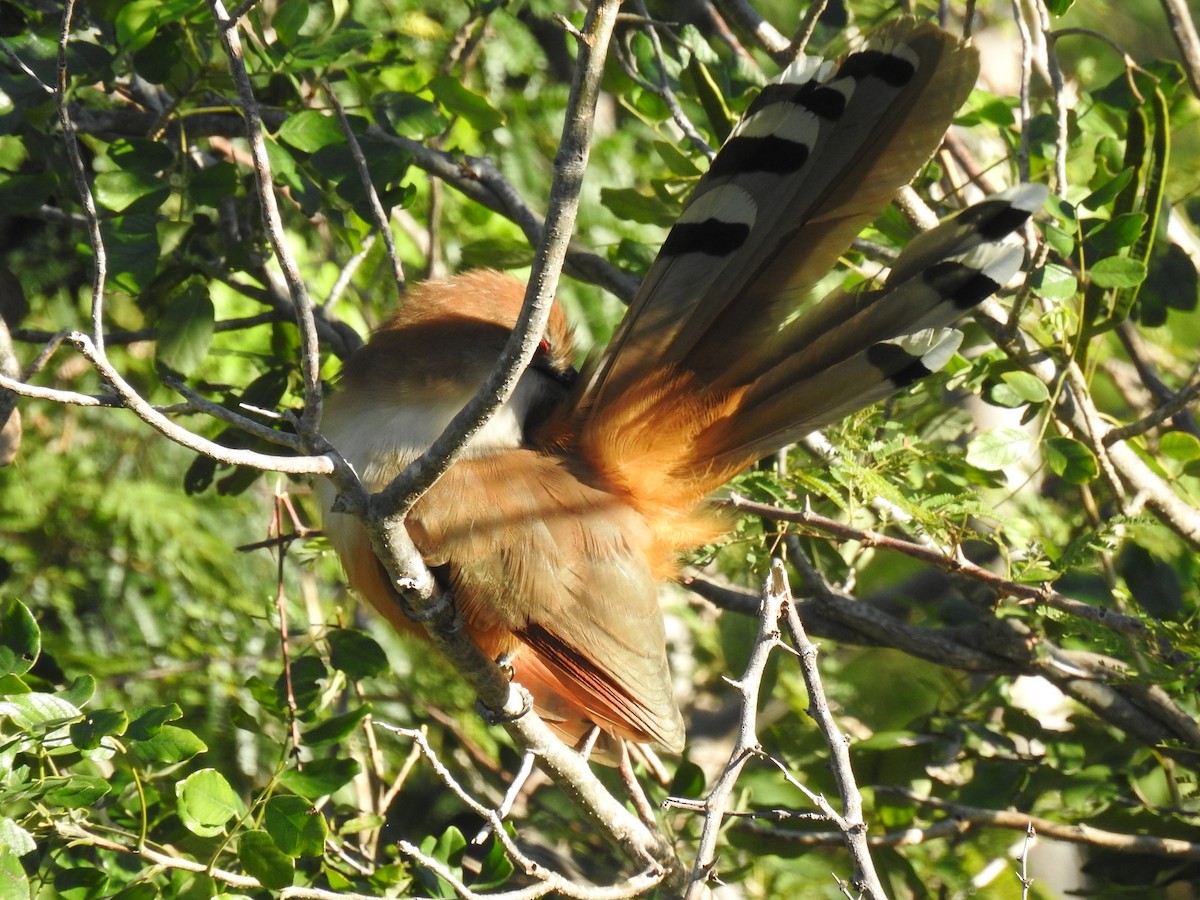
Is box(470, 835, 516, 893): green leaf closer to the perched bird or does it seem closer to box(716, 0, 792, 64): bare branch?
the perched bird

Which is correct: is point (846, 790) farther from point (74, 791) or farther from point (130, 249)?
point (130, 249)

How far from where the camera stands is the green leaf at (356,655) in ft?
9.73

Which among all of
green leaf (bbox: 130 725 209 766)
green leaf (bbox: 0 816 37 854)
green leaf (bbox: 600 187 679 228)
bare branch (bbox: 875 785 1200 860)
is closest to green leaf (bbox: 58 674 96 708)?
green leaf (bbox: 130 725 209 766)

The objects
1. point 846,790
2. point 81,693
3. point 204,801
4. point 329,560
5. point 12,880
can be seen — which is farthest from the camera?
point 329,560

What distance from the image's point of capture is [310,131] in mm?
2863

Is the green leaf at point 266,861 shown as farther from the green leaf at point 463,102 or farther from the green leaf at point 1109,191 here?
the green leaf at point 1109,191

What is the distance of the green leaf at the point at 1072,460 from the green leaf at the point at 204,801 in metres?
1.95

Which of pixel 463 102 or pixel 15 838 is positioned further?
pixel 463 102

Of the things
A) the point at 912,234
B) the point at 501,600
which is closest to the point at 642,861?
the point at 501,600

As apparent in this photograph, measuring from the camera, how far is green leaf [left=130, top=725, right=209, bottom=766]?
2254 mm

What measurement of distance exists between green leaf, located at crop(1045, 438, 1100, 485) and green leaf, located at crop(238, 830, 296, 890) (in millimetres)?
1897

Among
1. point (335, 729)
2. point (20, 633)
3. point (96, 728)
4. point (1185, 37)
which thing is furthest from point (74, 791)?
point (1185, 37)

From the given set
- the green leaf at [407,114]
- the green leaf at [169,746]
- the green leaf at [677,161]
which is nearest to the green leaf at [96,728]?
the green leaf at [169,746]

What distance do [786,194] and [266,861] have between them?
1.66 m
